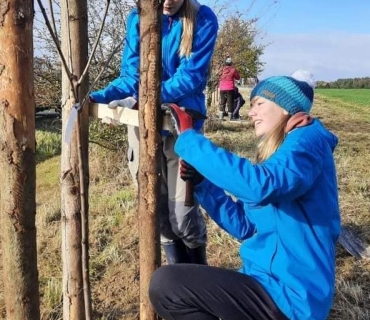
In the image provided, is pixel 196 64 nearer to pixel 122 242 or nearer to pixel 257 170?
pixel 257 170

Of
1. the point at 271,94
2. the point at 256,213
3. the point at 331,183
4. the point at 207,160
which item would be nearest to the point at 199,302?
the point at 256,213

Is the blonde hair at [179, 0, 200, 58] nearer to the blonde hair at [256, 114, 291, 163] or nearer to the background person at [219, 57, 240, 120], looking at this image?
the blonde hair at [256, 114, 291, 163]

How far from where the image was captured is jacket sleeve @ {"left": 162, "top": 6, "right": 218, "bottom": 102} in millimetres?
2580

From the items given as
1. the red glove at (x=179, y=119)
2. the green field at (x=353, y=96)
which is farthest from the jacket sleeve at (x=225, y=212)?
the green field at (x=353, y=96)

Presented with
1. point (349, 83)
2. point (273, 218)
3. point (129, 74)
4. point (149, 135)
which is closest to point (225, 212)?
point (273, 218)

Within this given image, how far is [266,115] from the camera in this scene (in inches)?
88.2

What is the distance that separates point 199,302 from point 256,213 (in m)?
0.45

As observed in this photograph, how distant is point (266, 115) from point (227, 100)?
473 inches

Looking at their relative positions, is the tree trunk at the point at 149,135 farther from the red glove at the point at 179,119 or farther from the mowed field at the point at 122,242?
the mowed field at the point at 122,242

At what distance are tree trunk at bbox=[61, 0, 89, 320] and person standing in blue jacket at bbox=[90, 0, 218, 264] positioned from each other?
0.93ft

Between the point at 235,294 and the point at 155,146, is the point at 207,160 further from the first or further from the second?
the point at 235,294

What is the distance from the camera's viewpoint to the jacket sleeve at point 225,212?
8.00ft

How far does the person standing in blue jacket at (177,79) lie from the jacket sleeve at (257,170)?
0.66m

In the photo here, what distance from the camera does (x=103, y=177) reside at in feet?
25.0
